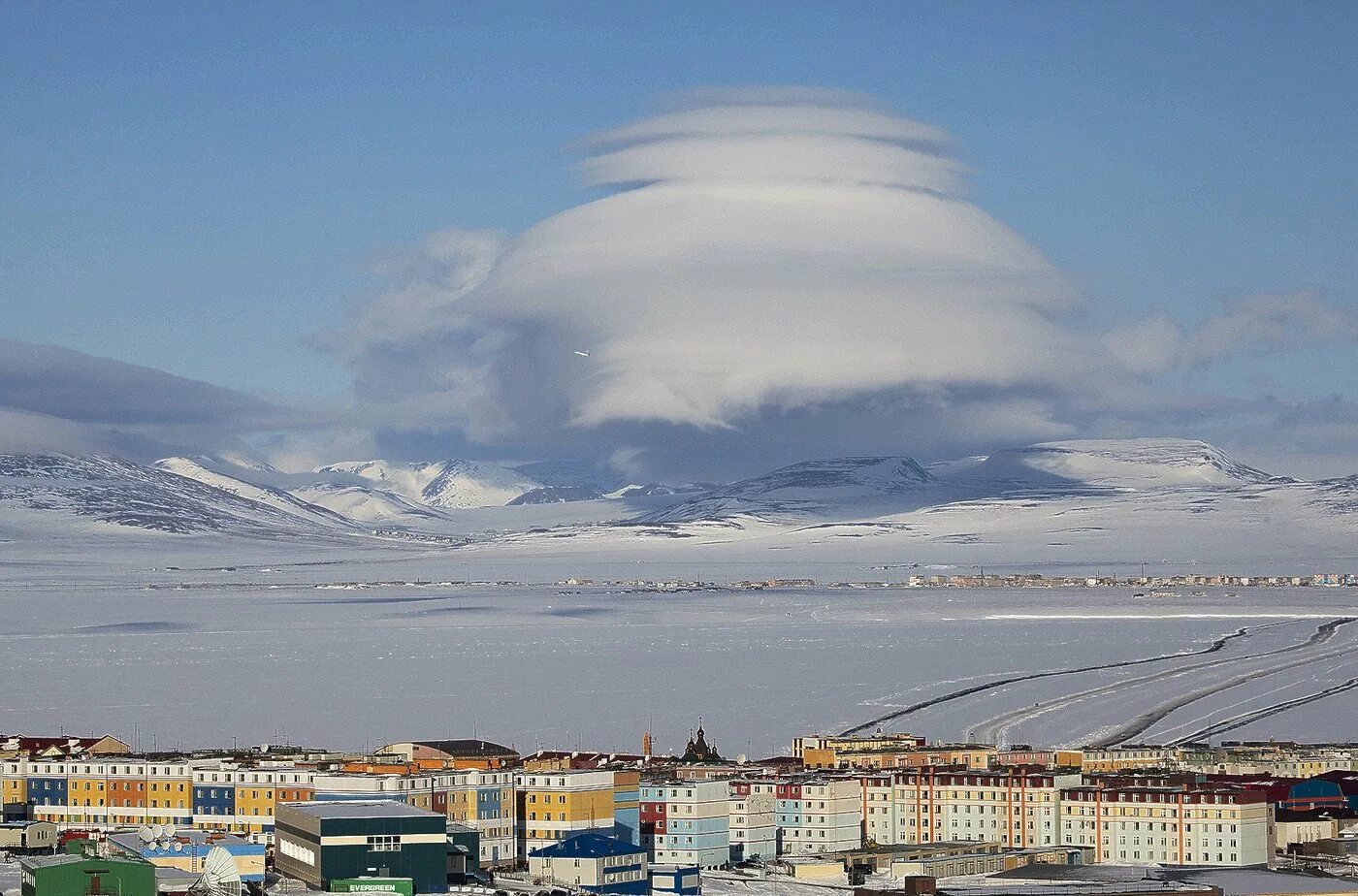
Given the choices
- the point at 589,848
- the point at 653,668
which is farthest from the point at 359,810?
the point at 653,668

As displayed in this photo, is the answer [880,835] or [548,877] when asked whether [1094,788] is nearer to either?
[880,835]

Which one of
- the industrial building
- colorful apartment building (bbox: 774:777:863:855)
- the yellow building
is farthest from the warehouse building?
colorful apartment building (bbox: 774:777:863:855)

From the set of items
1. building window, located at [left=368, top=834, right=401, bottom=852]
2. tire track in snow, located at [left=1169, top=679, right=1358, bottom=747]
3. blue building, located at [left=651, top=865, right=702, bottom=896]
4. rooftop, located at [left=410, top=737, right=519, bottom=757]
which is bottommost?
blue building, located at [left=651, top=865, right=702, bottom=896]

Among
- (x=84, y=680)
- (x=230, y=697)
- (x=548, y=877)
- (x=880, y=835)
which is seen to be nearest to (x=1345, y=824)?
(x=880, y=835)

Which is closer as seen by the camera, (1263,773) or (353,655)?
(1263,773)

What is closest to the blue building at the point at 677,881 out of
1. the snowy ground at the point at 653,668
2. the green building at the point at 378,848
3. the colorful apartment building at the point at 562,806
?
the colorful apartment building at the point at 562,806

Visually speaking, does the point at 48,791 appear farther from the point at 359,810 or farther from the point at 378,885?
the point at 378,885

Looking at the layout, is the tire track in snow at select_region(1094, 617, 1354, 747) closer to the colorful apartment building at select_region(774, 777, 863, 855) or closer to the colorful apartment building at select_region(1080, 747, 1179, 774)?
the colorful apartment building at select_region(1080, 747, 1179, 774)
